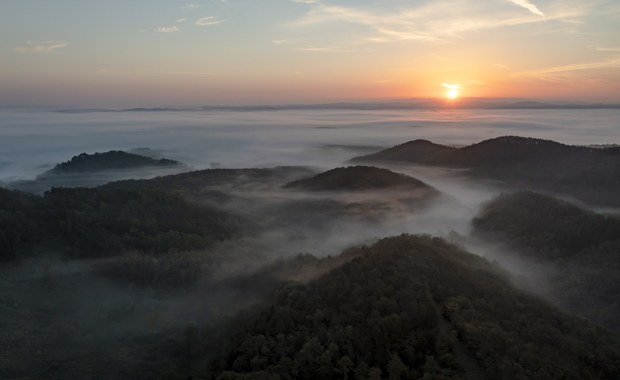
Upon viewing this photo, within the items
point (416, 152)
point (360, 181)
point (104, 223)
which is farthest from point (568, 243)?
point (416, 152)

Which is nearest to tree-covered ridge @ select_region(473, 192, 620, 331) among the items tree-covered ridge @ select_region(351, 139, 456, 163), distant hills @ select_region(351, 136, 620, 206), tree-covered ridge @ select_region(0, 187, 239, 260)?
distant hills @ select_region(351, 136, 620, 206)

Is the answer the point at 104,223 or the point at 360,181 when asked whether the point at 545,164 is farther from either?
the point at 104,223

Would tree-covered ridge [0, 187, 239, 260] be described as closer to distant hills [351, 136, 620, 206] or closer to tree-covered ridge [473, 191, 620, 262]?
tree-covered ridge [473, 191, 620, 262]

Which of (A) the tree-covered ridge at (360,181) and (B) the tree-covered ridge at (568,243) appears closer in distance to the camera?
(B) the tree-covered ridge at (568,243)

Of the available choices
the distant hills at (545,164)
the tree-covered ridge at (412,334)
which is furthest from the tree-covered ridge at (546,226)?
the distant hills at (545,164)

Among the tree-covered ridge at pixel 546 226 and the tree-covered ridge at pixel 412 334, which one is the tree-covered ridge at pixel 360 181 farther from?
the tree-covered ridge at pixel 412 334
